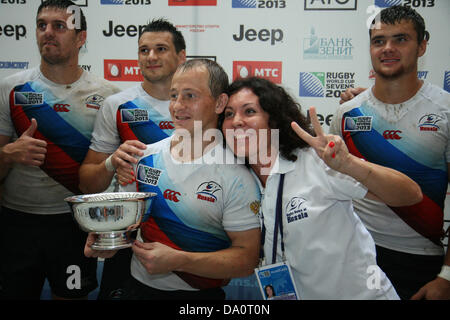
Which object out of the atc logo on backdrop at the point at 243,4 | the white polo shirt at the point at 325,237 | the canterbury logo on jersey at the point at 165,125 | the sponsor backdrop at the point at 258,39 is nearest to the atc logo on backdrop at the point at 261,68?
the sponsor backdrop at the point at 258,39

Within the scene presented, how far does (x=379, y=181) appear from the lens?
5.01 ft

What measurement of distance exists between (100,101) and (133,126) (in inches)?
13.3

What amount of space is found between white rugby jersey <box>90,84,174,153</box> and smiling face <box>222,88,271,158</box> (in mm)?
874

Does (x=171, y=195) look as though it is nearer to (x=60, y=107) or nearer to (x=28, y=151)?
(x=28, y=151)

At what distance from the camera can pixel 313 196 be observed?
1.69 metres

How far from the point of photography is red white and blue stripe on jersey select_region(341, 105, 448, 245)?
2383 millimetres

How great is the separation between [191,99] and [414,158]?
1.56 metres

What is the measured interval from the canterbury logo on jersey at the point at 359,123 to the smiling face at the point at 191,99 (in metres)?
1.13

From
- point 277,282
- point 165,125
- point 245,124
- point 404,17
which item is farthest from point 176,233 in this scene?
point 404,17

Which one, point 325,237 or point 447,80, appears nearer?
point 325,237

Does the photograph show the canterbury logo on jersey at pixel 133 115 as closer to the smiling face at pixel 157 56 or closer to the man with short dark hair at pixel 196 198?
the smiling face at pixel 157 56

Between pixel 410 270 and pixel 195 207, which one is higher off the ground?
pixel 195 207

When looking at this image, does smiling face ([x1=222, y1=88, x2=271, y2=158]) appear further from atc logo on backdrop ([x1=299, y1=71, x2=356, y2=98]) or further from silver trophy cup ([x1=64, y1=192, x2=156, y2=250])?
atc logo on backdrop ([x1=299, y1=71, x2=356, y2=98])

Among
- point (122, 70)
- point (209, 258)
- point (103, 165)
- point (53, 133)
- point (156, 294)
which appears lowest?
point (156, 294)
